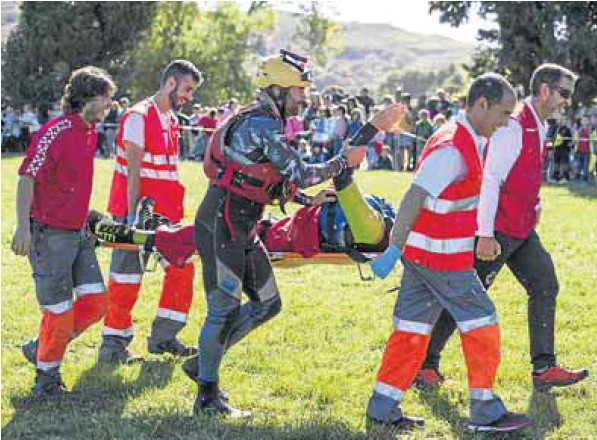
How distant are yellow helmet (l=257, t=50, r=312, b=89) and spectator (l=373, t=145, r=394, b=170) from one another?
2046 cm

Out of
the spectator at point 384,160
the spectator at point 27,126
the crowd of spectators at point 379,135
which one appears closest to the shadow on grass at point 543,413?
the crowd of spectators at point 379,135

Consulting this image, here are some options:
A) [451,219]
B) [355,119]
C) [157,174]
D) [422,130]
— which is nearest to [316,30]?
[422,130]

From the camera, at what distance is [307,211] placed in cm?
663

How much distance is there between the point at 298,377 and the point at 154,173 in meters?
1.80

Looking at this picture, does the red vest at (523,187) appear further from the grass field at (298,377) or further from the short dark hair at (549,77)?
the grass field at (298,377)

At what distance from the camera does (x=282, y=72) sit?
564 cm

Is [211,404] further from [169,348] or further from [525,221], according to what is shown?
[525,221]

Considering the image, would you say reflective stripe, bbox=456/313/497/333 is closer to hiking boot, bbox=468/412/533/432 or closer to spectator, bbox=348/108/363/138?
hiking boot, bbox=468/412/533/432

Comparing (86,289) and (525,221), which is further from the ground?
(525,221)

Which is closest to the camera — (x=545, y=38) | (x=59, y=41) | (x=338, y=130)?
(x=338, y=130)

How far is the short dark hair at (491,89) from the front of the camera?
5.39m

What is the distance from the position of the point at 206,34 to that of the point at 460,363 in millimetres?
46612

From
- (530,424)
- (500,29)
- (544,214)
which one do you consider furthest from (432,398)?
(500,29)

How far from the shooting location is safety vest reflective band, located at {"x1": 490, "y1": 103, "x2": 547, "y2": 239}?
20.5 ft
